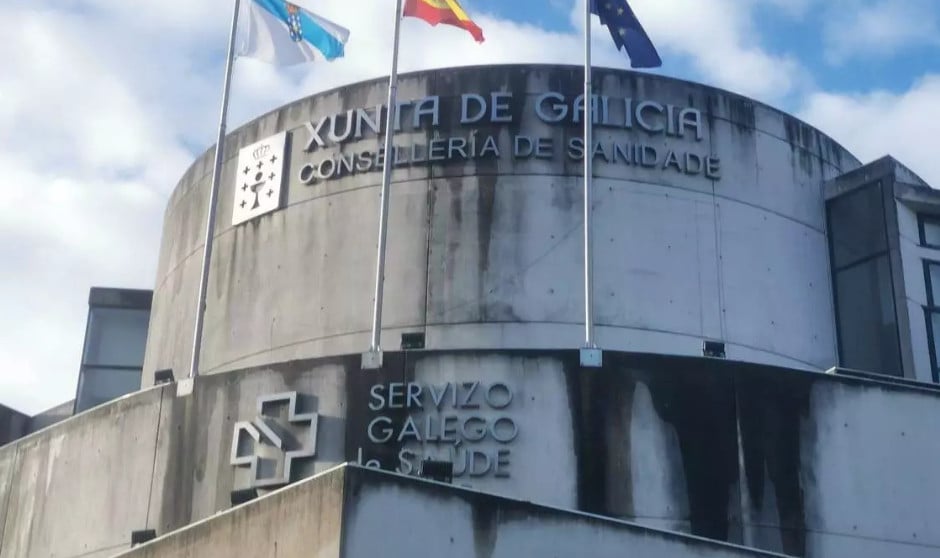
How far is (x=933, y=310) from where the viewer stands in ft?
82.3

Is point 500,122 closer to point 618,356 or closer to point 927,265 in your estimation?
point 618,356

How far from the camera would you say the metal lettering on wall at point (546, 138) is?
2494 centimetres

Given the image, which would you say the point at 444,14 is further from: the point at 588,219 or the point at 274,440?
the point at 274,440

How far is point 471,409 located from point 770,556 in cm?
487

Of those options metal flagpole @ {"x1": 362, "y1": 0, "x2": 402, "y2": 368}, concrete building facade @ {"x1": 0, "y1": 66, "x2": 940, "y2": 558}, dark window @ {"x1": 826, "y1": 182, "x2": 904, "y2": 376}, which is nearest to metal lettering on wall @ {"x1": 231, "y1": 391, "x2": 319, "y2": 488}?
concrete building facade @ {"x1": 0, "y1": 66, "x2": 940, "y2": 558}

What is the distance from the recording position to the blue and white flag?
2522cm

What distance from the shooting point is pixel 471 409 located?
2059cm

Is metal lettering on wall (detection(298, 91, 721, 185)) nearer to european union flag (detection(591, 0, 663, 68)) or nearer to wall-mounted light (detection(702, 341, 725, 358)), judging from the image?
european union flag (detection(591, 0, 663, 68))

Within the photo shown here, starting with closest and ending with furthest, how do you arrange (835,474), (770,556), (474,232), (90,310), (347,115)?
(770,556), (835,474), (474,232), (347,115), (90,310)

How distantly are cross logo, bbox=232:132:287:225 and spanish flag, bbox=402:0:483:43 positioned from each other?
4.05 m

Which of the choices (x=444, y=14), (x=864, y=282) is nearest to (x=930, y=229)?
(x=864, y=282)

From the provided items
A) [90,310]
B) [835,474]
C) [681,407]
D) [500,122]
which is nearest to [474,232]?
[500,122]

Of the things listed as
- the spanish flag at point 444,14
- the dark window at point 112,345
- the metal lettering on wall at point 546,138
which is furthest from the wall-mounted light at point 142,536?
the spanish flag at point 444,14

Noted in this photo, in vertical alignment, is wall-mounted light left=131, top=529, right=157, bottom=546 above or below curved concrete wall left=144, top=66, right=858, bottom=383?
below
